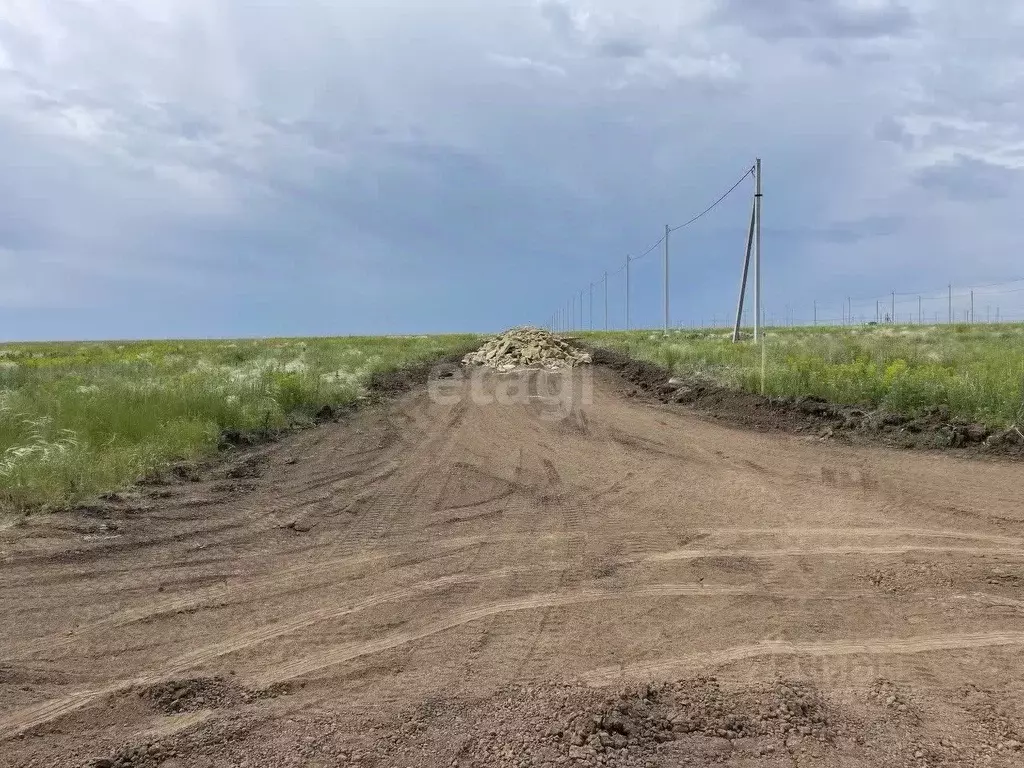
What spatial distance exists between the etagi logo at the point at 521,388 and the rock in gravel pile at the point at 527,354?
46.5 inches

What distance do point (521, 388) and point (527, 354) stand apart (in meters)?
8.81

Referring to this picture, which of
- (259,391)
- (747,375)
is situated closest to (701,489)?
(747,375)

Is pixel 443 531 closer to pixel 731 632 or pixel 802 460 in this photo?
pixel 731 632

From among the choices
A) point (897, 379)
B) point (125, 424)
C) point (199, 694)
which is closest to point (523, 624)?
point (199, 694)

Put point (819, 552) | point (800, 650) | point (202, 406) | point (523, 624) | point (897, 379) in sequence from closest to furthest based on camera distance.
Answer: point (800, 650), point (523, 624), point (819, 552), point (202, 406), point (897, 379)

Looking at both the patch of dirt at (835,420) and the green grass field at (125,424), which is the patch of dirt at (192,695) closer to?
the green grass field at (125,424)

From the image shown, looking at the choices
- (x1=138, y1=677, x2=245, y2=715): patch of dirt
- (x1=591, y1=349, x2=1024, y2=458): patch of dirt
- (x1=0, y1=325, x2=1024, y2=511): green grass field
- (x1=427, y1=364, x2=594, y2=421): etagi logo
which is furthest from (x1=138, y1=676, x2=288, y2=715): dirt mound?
(x1=427, y1=364, x2=594, y2=421): etagi logo

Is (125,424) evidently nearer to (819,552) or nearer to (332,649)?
(332,649)

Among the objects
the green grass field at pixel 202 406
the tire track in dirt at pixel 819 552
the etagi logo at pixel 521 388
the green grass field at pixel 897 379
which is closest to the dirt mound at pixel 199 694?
the tire track in dirt at pixel 819 552

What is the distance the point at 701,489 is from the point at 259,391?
376 inches

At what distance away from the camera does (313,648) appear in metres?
4.20

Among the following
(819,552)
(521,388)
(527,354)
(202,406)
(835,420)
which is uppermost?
(527,354)

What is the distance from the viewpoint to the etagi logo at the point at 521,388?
15.9 meters

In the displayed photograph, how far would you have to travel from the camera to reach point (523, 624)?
14.8 ft
